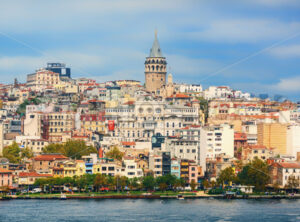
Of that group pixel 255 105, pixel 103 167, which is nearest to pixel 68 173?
pixel 103 167

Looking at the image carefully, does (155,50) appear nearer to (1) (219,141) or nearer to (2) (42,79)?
(2) (42,79)

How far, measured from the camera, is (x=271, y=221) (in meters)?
54.7

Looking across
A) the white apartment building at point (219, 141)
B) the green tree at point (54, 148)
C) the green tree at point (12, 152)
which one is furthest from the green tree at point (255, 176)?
the green tree at point (12, 152)

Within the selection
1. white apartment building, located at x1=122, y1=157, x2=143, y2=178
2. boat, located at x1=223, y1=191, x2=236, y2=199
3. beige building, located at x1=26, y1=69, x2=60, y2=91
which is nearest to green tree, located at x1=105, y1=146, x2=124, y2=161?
white apartment building, located at x1=122, y1=157, x2=143, y2=178

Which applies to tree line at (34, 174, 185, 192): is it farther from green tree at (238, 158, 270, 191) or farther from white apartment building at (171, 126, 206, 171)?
white apartment building at (171, 126, 206, 171)

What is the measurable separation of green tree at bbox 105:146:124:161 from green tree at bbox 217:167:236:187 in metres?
10.3

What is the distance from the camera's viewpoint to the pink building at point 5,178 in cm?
7188

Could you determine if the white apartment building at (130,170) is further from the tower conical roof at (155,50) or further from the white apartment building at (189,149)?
the tower conical roof at (155,50)

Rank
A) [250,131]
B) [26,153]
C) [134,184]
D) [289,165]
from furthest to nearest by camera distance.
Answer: [250,131]
[26,153]
[289,165]
[134,184]

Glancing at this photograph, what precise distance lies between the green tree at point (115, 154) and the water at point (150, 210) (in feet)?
45.3

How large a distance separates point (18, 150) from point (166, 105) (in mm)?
24386

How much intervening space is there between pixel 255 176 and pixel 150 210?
1521cm

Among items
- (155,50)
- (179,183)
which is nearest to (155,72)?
(155,50)

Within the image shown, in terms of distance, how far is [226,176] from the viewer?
73500 mm
